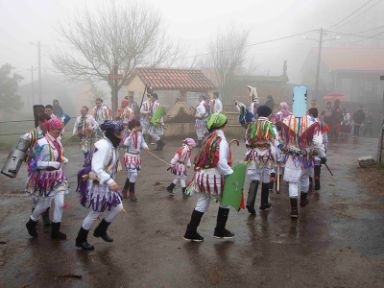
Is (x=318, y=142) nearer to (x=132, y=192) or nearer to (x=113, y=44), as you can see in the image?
(x=132, y=192)

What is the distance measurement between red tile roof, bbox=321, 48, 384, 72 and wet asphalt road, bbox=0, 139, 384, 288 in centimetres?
2738

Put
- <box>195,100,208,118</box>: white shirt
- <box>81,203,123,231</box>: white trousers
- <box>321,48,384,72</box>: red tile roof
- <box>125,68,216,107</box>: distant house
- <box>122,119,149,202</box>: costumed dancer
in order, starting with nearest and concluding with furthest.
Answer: <box>81,203,123,231</box>: white trousers → <box>122,119,149,202</box>: costumed dancer → <box>195,100,208,118</box>: white shirt → <box>125,68,216,107</box>: distant house → <box>321,48,384,72</box>: red tile roof

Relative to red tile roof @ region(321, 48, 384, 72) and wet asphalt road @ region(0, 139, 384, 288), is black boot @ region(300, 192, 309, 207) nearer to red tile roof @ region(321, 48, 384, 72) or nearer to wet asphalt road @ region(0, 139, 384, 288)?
wet asphalt road @ region(0, 139, 384, 288)

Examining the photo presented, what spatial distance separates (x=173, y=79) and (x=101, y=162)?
44.7 feet

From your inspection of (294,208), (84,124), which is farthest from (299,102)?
(84,124)

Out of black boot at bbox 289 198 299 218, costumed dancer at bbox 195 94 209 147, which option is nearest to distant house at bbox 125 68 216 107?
costumed dancer at bbox 195 94 209 147

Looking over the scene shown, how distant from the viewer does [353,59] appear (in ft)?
117


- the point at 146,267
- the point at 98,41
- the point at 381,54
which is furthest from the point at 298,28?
the point at 146,267

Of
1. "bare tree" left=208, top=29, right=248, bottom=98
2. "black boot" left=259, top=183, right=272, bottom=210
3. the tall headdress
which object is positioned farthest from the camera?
"bare tree" left=208, top=29, right=248, bottom=98

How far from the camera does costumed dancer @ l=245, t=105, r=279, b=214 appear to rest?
7098mm

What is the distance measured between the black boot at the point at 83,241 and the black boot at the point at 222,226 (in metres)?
1.70

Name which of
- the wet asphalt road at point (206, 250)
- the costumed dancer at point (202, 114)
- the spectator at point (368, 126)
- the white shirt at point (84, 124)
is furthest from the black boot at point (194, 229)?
the spectator at point (368, 126)

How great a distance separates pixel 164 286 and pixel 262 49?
92836 mm

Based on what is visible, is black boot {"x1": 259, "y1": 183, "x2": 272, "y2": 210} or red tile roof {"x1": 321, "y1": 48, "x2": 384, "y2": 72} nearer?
black boot {"x1": 259, "y1": 183, "x2": 272, "y2": 210}
